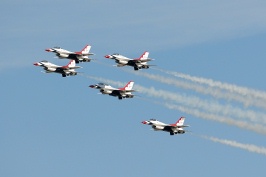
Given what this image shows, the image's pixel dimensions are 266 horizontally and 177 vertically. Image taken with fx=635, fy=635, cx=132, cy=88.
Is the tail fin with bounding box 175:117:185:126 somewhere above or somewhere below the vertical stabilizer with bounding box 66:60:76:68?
below

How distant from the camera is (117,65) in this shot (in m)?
137

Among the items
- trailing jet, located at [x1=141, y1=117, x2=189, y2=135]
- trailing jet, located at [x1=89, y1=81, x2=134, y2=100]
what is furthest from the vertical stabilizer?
trailing jet, located at [x1=141, y1=117, x2=189, y2=135]

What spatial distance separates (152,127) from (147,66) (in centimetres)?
1327

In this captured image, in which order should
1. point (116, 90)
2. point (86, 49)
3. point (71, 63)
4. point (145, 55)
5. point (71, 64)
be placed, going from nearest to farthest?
point (116, 90)
point (71, 64)
point (71, 63)
point (86, 49)
point (145, 55)

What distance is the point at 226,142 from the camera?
387ft

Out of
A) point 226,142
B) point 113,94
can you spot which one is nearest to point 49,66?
point 113,94

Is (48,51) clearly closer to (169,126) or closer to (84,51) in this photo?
(84,51)

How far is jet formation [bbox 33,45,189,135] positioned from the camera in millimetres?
134625

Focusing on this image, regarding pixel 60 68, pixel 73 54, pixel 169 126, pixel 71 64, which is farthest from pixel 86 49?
pixel 169 126

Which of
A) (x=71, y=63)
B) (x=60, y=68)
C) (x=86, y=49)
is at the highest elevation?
(x=86, y=49)

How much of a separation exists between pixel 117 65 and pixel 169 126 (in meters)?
17.3

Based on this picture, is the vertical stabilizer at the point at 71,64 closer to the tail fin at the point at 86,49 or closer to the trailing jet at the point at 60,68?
the trailing jet at the point at 60,68

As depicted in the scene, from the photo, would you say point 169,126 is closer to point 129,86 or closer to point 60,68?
point 129,86

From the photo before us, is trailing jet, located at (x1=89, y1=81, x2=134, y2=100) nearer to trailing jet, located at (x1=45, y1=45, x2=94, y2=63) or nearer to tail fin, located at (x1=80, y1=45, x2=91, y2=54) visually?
trailing jet, located at (x1=45, y1=45, x2=94, y2=63)
